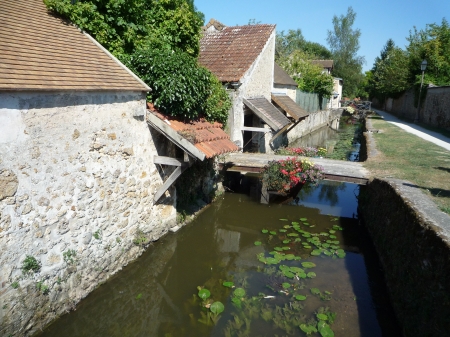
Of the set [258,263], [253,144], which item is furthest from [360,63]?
[258,263]

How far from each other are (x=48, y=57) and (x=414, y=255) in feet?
21.8

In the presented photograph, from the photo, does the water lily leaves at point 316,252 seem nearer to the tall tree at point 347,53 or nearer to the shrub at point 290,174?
the shrub at point 290,174

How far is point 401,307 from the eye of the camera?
540cm

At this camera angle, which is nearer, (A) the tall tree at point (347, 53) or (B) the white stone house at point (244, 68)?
(B) the white stone house at point (244, 68)

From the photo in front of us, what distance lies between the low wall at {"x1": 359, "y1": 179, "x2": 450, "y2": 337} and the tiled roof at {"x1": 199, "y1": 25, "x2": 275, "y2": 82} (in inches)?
257

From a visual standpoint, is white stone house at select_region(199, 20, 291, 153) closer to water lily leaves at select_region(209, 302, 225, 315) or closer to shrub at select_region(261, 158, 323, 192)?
shrub at select_region(261, 158, 323, 192)

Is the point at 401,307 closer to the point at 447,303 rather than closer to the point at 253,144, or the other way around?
the point at 447,303

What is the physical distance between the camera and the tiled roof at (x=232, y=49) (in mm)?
11972

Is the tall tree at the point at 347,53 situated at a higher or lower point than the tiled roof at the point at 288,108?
higher

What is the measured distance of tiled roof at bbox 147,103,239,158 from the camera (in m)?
6.92

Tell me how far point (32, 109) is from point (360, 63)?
57204 mm

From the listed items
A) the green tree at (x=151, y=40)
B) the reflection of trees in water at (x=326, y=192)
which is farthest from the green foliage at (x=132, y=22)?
the reflection of trees in water at (x=326, y=192)

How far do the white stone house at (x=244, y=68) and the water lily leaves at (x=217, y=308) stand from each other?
286 inches

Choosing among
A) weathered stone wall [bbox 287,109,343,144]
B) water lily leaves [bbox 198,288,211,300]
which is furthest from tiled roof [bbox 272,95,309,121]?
water lily leaves [bbox 198,288,211,300]
